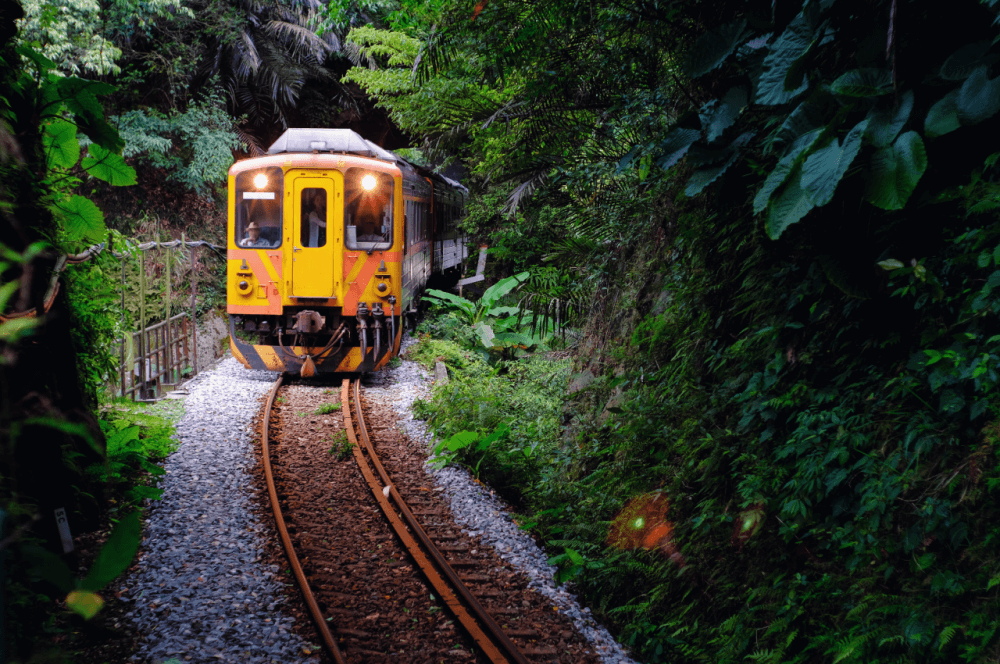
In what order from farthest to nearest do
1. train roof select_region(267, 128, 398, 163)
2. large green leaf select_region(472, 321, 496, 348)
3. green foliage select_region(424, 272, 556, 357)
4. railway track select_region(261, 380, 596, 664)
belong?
green foliage select_region(424, 272, 556, 357) < large green leaf select_region(472, 321, 496, 348) < train roof select_region(267, 128, 398, 163) < railway track select_region(261, 380, 596, 664)

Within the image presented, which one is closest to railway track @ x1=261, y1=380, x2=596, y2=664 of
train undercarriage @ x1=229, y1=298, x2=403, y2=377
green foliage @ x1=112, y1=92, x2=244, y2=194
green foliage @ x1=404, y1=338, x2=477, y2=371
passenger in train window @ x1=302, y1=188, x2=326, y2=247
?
train undercarriage @ x1=229, y1=298, x2=403, y2=377

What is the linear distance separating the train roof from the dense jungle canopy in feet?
11.8

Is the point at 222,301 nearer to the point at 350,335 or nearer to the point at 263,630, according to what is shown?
the point at 350,335

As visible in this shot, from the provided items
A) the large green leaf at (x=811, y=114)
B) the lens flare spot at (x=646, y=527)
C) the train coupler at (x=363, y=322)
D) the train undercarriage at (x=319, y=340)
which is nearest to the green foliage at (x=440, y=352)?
the train undercarriage at (x=319, y=340)

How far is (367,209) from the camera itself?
10148mm

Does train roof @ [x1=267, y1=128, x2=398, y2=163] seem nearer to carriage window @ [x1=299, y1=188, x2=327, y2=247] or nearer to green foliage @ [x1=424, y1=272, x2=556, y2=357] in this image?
carriage window @ [x1=299, y1=188, x2=327, y2=247]

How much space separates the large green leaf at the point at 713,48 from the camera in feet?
12.9

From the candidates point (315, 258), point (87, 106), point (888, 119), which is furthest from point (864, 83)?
point (315, 258)

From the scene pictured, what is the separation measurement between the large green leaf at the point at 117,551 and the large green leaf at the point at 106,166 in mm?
2509

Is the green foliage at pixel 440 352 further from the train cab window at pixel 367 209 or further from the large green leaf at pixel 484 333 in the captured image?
the train cab window at pixel 367 209

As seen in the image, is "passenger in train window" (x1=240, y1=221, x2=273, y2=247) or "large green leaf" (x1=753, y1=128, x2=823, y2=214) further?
"passenger in train window" (x1=240, y1=221, x2=273, y2=247)

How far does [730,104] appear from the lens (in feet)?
12.8

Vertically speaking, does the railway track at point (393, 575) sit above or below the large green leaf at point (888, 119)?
below

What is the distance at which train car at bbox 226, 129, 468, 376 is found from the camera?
9992 millimetres
